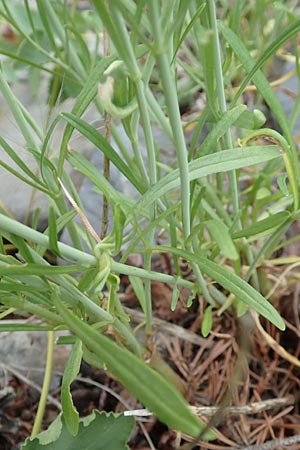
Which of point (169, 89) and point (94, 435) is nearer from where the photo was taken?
point (169, 89)

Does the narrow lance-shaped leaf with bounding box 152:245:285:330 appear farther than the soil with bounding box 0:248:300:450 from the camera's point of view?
No

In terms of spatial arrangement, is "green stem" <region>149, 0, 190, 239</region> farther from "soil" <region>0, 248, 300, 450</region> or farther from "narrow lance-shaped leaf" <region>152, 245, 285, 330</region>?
"soil" <region>0, 248, 300, 450</region>

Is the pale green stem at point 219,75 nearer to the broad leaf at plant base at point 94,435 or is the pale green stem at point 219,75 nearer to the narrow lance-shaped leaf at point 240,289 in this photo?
the narrow lance-shaped leaf at point 240,289

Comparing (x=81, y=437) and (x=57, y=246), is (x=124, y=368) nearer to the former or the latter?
(x=57, y=246)

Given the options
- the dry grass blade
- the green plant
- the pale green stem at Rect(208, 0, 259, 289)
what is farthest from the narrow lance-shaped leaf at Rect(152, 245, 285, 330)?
the dry grass blade

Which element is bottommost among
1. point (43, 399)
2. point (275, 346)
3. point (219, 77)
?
point (43, 399)

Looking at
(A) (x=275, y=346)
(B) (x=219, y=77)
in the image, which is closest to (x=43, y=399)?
(A) (x=275, y=346)

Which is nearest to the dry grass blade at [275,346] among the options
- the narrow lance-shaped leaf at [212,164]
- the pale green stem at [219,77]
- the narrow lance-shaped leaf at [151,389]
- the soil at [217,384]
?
the soil at [217,384]

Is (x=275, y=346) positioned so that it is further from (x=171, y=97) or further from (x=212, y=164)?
(x=171, y=97)

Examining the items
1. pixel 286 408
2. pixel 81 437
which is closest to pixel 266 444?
pixel 286 408

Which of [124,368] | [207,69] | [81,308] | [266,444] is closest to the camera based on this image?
[124,368]

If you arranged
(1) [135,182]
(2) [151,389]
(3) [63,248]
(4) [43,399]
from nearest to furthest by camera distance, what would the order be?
(2) [151,389]
(3) [63,248]
(1) [135,182]
(4) [43,399]
